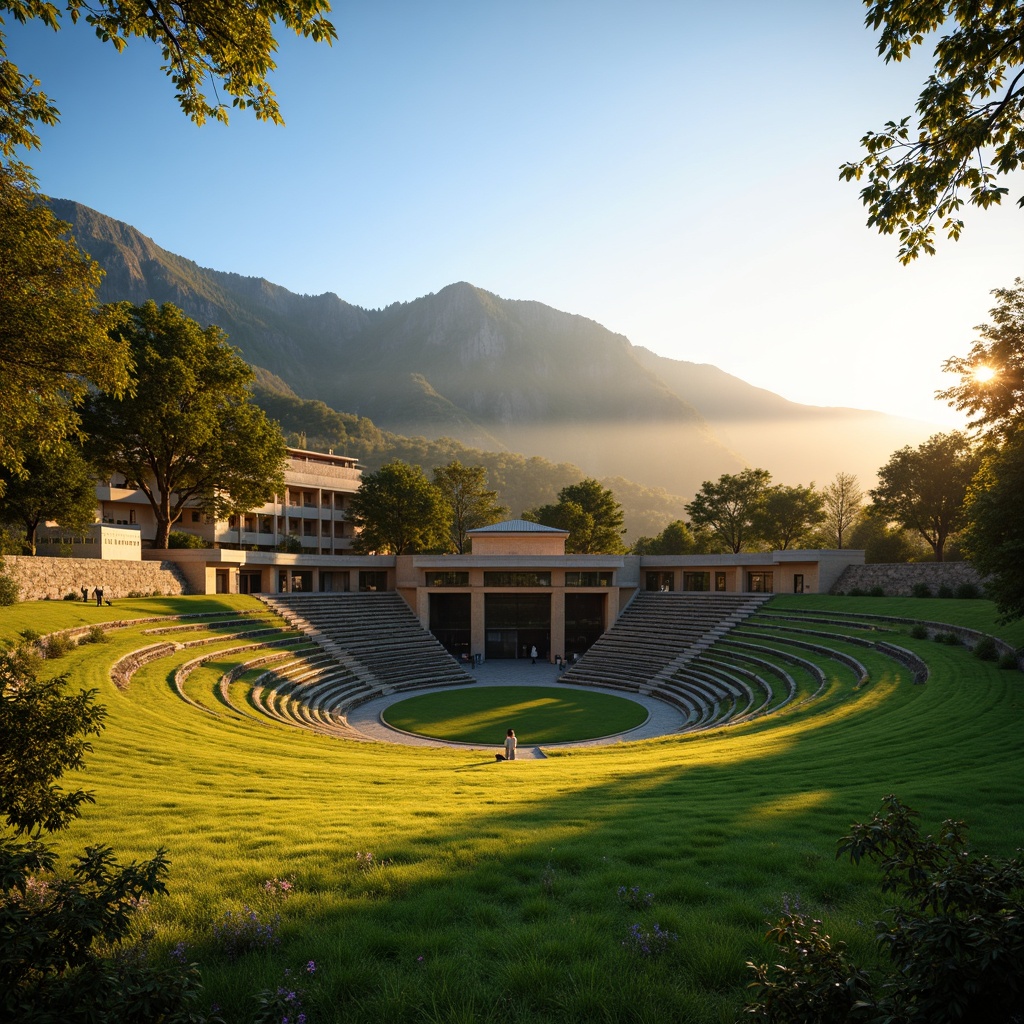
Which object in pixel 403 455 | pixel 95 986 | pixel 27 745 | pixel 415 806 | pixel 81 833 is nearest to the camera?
pixel 95 986

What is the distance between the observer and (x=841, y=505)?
70.1 meters

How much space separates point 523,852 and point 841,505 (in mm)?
73900

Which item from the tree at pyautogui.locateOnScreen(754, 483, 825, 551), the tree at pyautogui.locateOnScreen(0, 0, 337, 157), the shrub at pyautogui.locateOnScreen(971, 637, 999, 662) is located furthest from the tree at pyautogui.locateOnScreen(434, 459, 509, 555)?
the tree at pyautogui.locateOnScreen(0, 0, 337, 157)

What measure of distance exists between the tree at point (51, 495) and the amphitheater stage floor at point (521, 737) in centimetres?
2082

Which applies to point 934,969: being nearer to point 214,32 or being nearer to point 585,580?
point 214,32

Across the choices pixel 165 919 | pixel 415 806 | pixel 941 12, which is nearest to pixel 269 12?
pixel 941 12

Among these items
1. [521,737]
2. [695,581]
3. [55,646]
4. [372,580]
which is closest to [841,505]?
[695,581]

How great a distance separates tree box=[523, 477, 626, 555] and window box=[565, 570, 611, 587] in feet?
48.1

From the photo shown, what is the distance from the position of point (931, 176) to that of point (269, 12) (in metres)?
7.96

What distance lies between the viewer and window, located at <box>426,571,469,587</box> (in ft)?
156

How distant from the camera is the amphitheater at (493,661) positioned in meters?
24.4

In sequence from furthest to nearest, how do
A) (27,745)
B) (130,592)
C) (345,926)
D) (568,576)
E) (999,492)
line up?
(568,576) < (130,592) < (999,492) < (345,926) < (27,745)

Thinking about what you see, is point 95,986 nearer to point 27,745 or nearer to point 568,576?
point 27,745

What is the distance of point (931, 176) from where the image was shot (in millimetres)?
7137
